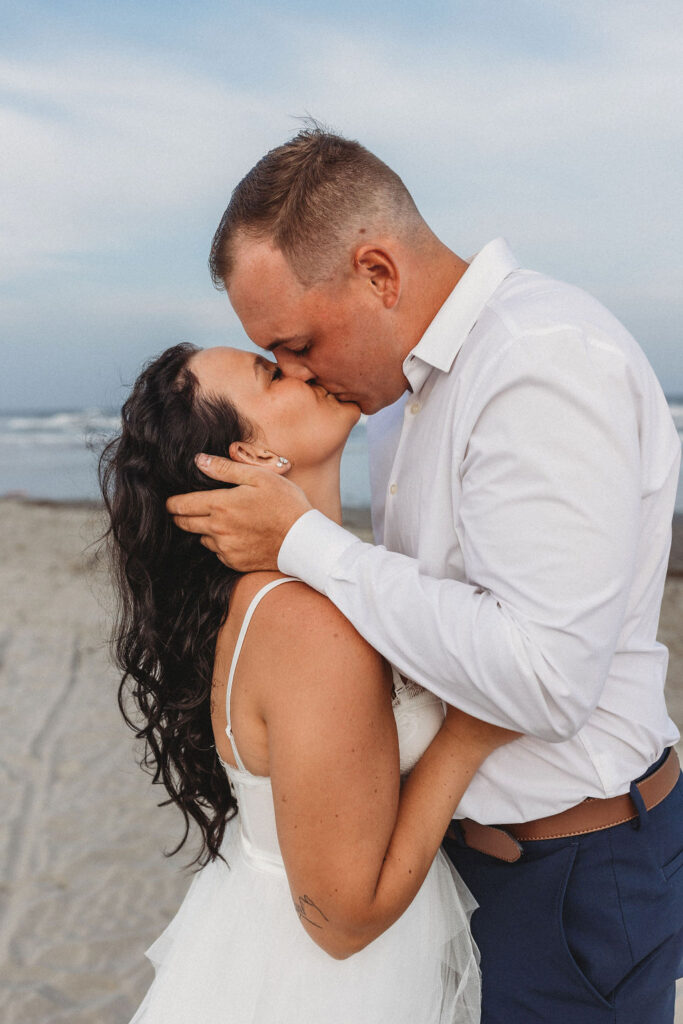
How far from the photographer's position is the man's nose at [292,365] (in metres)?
2.13

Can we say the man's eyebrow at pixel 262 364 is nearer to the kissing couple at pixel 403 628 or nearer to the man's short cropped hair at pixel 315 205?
the kissing couple at pixel 403 628

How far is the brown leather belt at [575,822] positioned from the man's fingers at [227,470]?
0.93 m

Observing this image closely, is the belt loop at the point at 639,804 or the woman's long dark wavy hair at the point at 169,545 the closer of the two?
the belt loop at the point at 639,804

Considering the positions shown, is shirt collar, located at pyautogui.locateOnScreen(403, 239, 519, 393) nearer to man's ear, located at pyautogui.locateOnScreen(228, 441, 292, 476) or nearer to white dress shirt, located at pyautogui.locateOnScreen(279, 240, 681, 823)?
white dress shirt, located at pyautogui.locateOnScreen(279, 240, 681, 823)

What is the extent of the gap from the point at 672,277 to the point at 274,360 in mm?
21884

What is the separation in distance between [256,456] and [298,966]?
1155 millimetres

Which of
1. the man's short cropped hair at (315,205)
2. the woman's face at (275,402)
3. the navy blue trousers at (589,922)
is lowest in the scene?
the navy blue trousers at (589,922)

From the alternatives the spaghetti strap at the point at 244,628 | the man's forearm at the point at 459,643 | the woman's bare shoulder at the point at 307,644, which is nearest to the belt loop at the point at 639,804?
the man's forearm at the point at 459,643

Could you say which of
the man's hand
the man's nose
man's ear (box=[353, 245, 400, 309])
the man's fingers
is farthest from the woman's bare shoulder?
man's ear (box=[353, 245, 400, 309])

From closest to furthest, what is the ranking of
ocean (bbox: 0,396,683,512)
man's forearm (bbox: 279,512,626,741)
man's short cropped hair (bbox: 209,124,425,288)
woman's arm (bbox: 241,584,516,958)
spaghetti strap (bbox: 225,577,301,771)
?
1. man's forearm (bbox: 279,512,626,741)
2. woman's arm (bbox: 241,584,516,958)
3. spaghetti strap (bbox: 225,577,301,771)
4. man's short cropped hair (bbox: 209,124,425,288)
5. ocean (bbox: 0,396,683,512)

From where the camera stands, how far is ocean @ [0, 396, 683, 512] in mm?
18312

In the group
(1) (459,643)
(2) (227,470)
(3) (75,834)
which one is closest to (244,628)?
(2) (227,470)

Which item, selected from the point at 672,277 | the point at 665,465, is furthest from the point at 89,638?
the point at 672,277

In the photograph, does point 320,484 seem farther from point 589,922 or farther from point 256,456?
point 589,922
